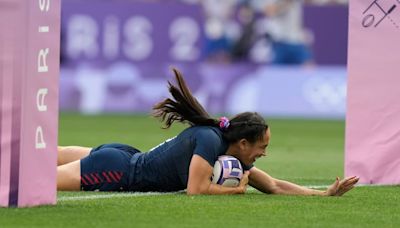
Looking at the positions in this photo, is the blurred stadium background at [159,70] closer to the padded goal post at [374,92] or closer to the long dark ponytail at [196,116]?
the padded goal post at [374,92]

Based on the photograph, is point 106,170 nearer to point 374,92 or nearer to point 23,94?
point 23,94

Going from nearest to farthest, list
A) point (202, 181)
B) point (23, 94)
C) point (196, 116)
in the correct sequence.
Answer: point (23, 94) < point (202, 181) < point (196, 116)

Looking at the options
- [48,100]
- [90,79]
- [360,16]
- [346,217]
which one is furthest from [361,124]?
[90,79]

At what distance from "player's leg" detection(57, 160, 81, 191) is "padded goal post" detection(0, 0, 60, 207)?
1712 mm

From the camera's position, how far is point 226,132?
10.0 meters

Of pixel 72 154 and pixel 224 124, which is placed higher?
pixel 224 124

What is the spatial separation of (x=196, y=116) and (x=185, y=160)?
39 cm

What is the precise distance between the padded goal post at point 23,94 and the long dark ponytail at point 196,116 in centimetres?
165

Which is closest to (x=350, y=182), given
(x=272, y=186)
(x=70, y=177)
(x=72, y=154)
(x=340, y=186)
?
(x=340, y=186)

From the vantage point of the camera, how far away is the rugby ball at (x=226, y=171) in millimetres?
9906

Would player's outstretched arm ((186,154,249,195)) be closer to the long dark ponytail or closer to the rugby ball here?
the rugby ball

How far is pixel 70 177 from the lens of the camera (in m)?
10.3

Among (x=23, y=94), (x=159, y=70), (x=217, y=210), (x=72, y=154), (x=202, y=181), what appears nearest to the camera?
(x=23, y=94)

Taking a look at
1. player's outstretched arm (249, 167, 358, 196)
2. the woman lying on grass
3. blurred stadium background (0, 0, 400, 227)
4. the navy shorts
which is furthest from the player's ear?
blurred stadium background (0, 0, 400, 227)
